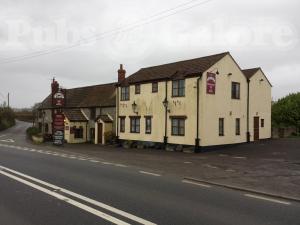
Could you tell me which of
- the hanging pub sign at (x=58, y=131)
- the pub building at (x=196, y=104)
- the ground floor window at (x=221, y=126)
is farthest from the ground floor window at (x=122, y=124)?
the ground floor window at (x=221, y=126)

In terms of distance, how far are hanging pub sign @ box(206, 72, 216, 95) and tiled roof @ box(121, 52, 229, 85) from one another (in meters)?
0.66

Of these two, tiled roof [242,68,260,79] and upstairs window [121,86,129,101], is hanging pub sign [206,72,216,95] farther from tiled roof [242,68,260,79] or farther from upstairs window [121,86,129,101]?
upstairs window [121,86,129,101]

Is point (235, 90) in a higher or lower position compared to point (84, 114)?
higher

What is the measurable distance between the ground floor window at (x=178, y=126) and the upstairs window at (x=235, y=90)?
4680 millimetres

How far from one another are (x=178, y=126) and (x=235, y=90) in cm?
559

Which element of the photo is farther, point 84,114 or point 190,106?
point 84,114

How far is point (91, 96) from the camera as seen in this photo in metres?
47.0

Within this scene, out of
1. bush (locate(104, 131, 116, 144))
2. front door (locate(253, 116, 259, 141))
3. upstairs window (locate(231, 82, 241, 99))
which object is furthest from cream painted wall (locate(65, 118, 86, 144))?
front door (locate(253, 116, 259, 141))

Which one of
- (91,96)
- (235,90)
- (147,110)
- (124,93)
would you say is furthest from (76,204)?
(91,96)

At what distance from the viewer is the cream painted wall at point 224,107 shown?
2970 cm

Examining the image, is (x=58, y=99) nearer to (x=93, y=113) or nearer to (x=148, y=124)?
(x=93, y=113)

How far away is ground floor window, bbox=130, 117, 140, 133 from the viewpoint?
118 feet

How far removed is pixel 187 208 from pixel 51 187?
459cm

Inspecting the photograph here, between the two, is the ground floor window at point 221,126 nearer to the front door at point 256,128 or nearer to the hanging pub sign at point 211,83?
the hanging pub sign at point 211,83
